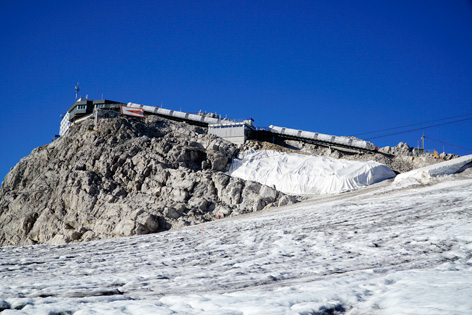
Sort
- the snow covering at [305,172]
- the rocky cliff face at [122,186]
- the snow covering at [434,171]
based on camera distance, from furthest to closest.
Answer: the snow covering at [305,172] < the rocky cliff face at [122,186] < the snow covering at [434,171]

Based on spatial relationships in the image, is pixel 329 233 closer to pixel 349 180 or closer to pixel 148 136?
pixel 349 180

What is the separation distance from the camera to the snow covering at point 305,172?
34.0 m

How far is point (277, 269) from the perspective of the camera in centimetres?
1067

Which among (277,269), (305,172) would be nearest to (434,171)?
(305,172)

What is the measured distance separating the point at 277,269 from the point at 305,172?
2613cm

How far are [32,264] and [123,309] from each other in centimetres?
871

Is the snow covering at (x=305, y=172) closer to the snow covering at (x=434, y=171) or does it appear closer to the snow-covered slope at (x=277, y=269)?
the snow covering at (x=434, y=171)

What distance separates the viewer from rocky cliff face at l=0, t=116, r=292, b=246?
32219mm

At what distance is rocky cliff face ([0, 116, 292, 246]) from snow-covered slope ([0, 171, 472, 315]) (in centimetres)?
1234

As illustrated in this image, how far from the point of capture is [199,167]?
3903 cm

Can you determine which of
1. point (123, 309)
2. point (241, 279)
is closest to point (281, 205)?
point (241, 279)

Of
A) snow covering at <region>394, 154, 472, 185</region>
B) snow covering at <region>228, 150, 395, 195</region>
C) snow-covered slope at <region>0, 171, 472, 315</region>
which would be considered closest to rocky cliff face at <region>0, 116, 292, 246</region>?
snow covering at <region>228, 150, 395, 195</region>

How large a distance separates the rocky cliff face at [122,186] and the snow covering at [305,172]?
2464 mm

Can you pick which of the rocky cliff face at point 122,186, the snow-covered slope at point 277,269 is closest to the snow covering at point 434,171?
the snow-covered slope at point 277,269
